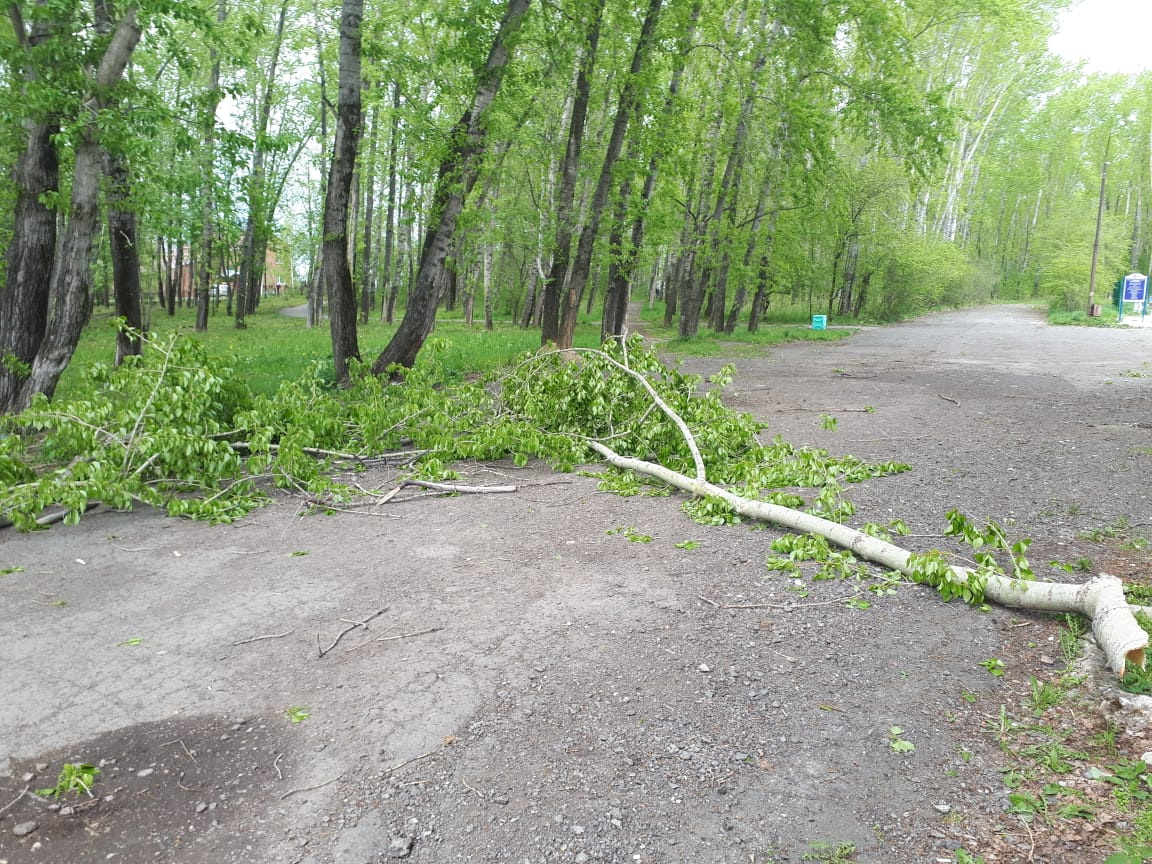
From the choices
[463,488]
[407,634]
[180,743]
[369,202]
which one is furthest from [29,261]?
[369,202]

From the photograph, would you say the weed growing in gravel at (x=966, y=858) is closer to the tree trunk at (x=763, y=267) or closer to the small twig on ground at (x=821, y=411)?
the small twig on ground at (x=821, y=411)

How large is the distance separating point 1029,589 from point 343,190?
9.71 m

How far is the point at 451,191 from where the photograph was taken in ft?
36.3

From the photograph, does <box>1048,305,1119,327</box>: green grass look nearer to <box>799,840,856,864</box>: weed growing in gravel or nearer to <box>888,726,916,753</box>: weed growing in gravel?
<box>888,726,916,753</box>: weed growing in gravel

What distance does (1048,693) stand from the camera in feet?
11.0

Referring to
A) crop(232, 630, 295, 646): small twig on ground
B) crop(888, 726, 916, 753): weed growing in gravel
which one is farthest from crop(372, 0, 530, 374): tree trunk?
crop(888, 726, 916, 753): weed growing in gravel

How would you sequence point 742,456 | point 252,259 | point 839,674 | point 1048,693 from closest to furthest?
point 1048,693 → point 839,674 → point 742,456 → point 252,259

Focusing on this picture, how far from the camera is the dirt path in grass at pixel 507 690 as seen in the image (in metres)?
2.64

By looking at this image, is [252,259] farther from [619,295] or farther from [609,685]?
[609,685]

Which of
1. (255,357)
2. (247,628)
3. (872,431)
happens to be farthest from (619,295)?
(247,628)

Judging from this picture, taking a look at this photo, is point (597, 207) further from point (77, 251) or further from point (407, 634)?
point (407, 634)

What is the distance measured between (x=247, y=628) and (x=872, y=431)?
741 centimetres

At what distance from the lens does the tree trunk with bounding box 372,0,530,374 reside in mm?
10930

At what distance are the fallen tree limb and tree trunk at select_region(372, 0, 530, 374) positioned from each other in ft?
21.4
